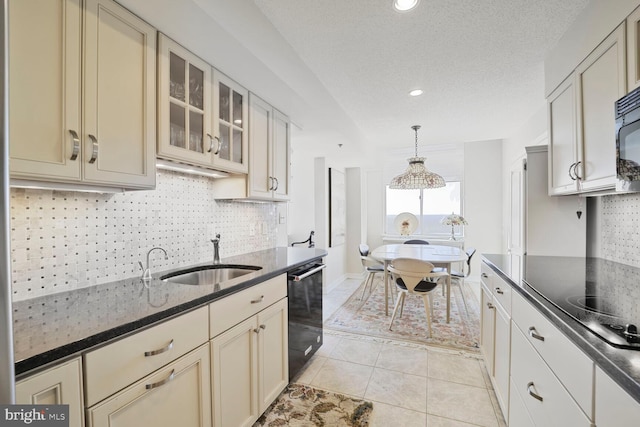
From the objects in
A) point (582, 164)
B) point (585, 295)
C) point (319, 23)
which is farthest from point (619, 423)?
point (319, 23)

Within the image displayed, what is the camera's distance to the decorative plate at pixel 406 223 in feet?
18.7

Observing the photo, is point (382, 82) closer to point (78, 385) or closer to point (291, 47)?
Answer: point (291, 47)

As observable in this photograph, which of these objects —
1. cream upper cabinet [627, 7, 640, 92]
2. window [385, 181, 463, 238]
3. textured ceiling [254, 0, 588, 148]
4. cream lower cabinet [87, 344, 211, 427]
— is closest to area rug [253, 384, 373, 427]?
cream lower cabinet [87, 344, 211, 427]

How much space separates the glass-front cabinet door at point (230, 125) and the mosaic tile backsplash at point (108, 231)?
319 millimetres

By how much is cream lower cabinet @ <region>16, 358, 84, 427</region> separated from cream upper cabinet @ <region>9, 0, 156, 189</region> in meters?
0.65

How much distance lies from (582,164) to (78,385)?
2511mm

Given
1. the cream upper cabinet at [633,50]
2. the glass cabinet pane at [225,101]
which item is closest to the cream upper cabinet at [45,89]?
the glass cabinet pane at [225,101]

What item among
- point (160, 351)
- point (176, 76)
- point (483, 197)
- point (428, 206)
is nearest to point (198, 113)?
point (176, 76)

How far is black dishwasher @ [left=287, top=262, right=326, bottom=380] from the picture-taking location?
6.64 feet

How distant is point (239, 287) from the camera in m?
1.45

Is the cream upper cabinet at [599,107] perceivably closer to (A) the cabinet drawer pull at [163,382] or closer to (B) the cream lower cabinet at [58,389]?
(A) the cabinet drawer pull at [163,382]

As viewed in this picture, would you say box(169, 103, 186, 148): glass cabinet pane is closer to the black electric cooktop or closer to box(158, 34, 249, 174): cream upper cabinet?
box(158, 34, 249, 174): cream upper cabinet

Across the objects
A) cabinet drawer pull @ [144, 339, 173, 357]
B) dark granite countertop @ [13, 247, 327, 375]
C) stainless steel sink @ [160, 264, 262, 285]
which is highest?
dark granite countertop @ [13, 247, 327, 375]

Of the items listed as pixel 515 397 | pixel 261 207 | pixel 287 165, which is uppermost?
pixel 287 165
